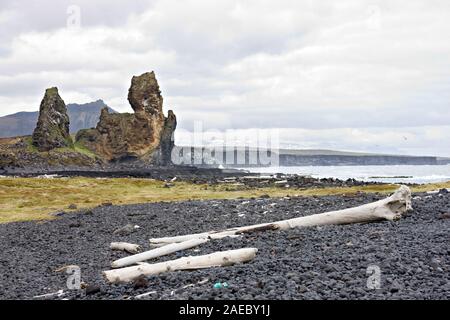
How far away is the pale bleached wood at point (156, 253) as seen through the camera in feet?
49.0

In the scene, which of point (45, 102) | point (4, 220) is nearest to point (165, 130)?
point (45, 102)

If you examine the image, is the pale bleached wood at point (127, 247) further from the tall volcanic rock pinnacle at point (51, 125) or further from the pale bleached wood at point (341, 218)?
the tall volcanic rock pinnacle at point (51, 125)

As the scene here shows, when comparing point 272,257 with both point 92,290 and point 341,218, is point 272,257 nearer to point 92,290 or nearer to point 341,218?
point 92,290

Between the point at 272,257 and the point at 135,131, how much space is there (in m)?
135

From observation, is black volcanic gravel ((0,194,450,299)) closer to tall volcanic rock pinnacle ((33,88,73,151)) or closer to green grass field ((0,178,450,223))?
green grass field ((0,178,450,223))

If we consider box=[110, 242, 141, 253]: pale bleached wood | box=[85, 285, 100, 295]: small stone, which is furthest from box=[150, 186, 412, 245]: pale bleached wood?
box=[85, 285, 100, 295]: small stone

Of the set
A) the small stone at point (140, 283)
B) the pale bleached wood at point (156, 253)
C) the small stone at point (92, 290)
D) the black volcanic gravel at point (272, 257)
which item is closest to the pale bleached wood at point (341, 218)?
the black volcanic gravel at point (272, 257)

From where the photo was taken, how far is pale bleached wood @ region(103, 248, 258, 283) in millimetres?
12031

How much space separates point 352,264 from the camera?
11094 mm

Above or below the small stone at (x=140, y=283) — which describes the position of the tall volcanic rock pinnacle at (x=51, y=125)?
above

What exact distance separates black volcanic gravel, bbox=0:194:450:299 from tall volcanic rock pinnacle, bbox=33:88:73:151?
106m

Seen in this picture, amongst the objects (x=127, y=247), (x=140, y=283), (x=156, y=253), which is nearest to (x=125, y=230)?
(x=127, y=247)

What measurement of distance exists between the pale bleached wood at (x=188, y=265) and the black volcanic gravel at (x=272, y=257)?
30 cm
